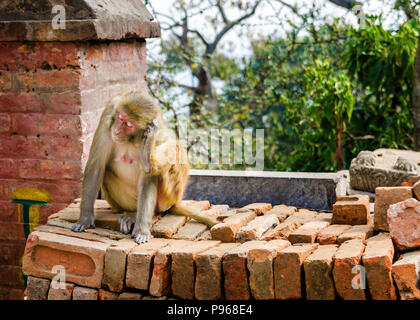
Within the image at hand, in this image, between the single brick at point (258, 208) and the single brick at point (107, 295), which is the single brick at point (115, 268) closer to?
the single brick at point (107, 295)

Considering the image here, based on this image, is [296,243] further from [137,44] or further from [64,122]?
[137,44]

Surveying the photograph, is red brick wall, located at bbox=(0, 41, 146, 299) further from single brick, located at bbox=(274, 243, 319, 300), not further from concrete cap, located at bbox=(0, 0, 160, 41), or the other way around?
single brick, located at bbox=(274, 243, 319, 300)

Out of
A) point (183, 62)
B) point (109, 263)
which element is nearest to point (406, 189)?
point (109, 263)

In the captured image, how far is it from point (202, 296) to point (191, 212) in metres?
0.91

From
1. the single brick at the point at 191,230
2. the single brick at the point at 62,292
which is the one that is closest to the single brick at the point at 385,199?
the single brick at the point at 191,230

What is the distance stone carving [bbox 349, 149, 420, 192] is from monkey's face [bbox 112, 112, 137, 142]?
2.29 meters

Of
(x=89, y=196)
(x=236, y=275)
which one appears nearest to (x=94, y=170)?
(x=89, y=196)

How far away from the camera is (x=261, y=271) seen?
9.43 feet

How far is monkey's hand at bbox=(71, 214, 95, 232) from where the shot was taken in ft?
11.4

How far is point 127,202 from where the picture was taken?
378 cm

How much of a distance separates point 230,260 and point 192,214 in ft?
2.94

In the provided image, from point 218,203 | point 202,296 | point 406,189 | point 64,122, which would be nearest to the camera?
point 202,296

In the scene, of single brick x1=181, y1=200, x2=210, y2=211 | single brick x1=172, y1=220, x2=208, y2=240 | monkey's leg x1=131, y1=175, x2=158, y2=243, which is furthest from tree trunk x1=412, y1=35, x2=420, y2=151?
monkey's leg x1=131, y1=175, x2=158, y2=243

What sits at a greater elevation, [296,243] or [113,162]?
[113,162]
